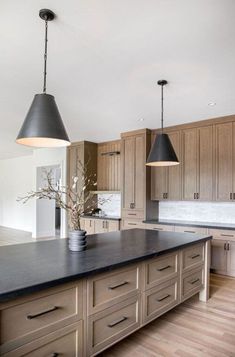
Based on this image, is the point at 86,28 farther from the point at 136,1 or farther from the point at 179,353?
the point at 179,353

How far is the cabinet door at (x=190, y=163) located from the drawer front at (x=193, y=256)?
1.83 meters

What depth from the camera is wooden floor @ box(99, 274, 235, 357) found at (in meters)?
2.23

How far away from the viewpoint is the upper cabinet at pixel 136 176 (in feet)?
17.9

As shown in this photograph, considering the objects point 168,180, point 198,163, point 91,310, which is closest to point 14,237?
point 168,180

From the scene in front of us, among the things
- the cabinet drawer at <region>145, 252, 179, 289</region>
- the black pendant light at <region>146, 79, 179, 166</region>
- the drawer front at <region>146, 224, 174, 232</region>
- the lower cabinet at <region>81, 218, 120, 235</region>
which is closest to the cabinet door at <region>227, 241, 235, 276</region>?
the drawer front at <region>146, 224, 174, 232</region>

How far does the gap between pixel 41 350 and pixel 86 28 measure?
7.82 feet

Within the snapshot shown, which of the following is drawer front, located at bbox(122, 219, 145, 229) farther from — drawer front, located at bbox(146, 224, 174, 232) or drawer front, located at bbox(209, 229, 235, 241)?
drawer front, located at bbox(209, 229, 235, 241)

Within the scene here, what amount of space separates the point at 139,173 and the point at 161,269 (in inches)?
123

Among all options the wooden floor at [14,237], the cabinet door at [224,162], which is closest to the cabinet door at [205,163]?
the cabinet door at [224,162]

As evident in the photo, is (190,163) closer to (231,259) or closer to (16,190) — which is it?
(231,259)

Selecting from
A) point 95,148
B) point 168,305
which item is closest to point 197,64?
point 168,305

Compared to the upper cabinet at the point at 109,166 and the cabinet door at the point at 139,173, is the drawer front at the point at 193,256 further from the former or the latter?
the upper cabinet at the point at 109,166

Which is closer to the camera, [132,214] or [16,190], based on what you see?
[132,214]

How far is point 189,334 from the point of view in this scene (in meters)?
2.52
